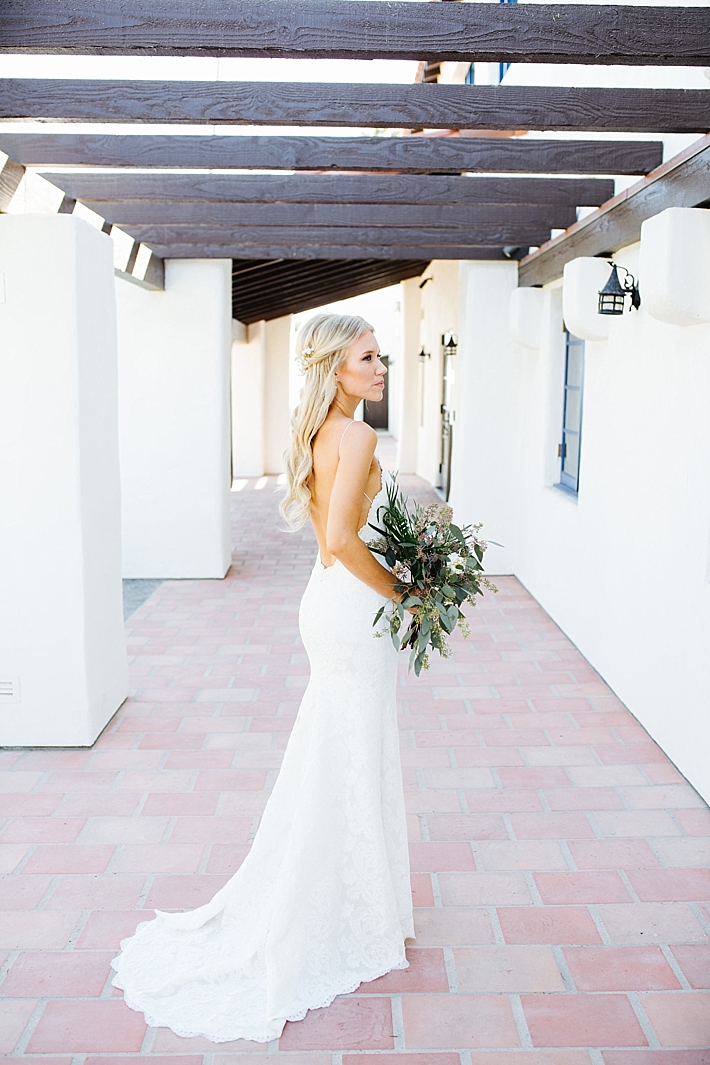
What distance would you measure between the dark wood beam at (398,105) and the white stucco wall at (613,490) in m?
0.84

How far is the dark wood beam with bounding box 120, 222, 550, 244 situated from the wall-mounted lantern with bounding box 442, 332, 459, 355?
5.14 metres

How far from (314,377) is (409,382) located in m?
14.5

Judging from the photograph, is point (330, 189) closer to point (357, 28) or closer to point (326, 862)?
point (357, 28)

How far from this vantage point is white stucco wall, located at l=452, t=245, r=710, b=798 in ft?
13.5

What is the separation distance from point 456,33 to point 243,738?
3200mm

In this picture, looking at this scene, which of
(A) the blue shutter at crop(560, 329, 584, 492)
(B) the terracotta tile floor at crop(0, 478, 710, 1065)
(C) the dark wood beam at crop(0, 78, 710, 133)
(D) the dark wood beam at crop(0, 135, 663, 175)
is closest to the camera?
(B) the terracotta tile floor at crop(0, 478, 710, 1065)

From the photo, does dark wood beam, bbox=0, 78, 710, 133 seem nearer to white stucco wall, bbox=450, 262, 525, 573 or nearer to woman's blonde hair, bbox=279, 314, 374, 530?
woman's blonde hair, bbox=279, 314, 374, 530

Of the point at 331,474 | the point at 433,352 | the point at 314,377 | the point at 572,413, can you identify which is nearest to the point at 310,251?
the point at 572,413

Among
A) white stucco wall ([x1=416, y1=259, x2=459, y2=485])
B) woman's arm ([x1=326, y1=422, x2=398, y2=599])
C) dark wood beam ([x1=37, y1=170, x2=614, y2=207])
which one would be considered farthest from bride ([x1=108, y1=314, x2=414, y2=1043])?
white stucco wall ([x1=416, y1=259, x2=459, y2=485])

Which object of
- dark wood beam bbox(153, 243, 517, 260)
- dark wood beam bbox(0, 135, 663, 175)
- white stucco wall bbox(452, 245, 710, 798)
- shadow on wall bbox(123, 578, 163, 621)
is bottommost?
shadow on wall bbox(123, 578, 163, 621)

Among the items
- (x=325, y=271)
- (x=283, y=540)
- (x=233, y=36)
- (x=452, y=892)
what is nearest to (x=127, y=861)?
(x=452, y=892)

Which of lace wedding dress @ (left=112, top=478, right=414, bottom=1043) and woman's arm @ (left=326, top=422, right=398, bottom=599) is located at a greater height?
woman's arm @ (left=326, top=422, right=398, bottom=599)

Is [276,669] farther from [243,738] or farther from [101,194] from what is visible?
[101,194]

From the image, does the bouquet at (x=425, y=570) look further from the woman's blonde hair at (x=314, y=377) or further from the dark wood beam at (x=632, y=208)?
the dark wood beam at (x=632, y=208)
